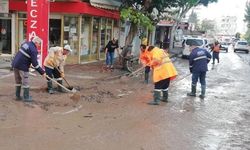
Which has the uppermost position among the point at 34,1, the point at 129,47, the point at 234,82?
the point at 34,1

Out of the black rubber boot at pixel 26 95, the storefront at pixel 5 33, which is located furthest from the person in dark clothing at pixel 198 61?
the storefront at pixel 5 33

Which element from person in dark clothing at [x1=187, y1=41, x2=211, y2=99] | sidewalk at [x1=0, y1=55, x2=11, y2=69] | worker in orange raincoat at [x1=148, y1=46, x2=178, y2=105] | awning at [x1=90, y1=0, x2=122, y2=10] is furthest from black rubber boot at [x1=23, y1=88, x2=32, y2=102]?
awning at [x1=90, y1=0, x2=122, y2=10]

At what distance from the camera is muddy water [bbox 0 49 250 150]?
7.57 metres

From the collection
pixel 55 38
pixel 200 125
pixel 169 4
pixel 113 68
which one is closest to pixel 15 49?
pixel 55 38

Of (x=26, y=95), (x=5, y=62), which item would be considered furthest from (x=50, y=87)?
(x=5, y=62)

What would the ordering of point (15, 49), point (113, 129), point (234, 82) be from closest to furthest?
point (113, 129)
point (234, 82)
point (15, 49)

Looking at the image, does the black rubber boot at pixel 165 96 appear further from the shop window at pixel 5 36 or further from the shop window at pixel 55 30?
the shop window at pixel 5 36

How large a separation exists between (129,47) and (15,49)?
5815mm

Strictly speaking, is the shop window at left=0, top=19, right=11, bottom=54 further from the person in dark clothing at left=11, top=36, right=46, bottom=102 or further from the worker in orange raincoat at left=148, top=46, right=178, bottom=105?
the worker in orange raincoat at left=148, top=46, right=178, bottom=105

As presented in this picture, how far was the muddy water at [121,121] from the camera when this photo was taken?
7574 mm

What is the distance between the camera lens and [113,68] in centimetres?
2064

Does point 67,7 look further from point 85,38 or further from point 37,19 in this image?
point 37,19

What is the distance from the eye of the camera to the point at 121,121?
30.6 ft

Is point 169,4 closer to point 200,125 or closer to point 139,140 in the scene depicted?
point 200,125
